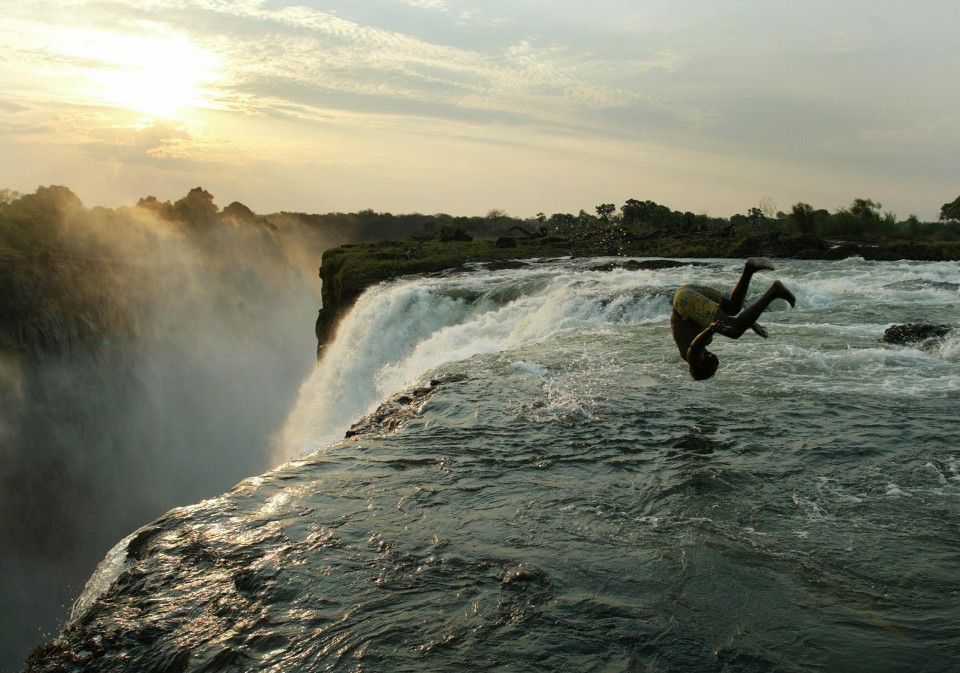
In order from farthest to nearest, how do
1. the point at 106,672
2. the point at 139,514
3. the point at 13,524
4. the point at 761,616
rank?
the point at 139,514 < the point at 13,524 < the point at 761,616 < the point at 106,672

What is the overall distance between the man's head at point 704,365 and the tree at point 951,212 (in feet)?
123

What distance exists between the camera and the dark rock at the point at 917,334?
10641mm

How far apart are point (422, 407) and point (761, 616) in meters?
5.03

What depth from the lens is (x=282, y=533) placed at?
4.94m

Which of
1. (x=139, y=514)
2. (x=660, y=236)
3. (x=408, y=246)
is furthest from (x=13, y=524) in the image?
(x=660, y=236)

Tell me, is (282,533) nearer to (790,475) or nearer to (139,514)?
(790,475)

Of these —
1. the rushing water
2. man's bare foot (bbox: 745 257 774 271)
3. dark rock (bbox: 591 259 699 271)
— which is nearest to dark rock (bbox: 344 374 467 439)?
the rushing water

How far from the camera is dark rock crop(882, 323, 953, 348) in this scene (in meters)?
10.6

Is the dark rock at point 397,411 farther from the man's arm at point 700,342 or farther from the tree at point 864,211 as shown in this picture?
the tree at point 864,211

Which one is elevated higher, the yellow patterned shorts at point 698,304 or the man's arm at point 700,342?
the yellow patterned shorts at point 698,304

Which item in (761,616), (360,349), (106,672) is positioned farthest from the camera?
(360,349)

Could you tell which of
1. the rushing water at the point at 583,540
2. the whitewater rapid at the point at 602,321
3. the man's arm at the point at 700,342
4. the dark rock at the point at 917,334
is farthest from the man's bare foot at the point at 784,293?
the dark rock at the point at 917,334

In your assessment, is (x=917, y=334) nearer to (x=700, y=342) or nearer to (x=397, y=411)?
(x=700, y=342)

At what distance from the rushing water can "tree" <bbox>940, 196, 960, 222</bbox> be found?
3338 cm
